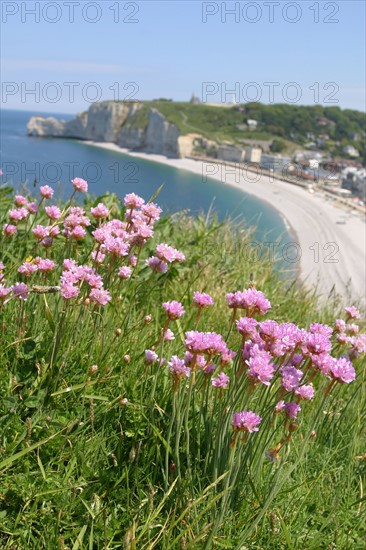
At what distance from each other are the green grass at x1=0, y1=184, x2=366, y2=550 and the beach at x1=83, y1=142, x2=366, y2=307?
52.3 feet

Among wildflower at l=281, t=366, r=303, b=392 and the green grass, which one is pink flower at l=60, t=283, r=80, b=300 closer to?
the green grass

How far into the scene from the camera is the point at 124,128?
322ft

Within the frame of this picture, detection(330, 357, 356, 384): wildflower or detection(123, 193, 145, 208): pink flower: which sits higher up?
detection(123, 193, 145, 208): pink flower

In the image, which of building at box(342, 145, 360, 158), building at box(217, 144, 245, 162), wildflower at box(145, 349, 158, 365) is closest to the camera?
wildflower at box(145, 349, 158, 365)

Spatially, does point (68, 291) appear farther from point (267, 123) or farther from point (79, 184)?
point (267, 123)

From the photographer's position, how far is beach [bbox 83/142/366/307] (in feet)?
96.3

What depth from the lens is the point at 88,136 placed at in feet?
355

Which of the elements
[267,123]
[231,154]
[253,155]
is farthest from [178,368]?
[267,123]

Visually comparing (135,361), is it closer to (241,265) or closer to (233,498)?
(233,498)

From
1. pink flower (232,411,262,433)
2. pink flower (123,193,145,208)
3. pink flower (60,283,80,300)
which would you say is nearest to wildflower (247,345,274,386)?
pink flower (232,411,262,433)

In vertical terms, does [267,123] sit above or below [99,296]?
above

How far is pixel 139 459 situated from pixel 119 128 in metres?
106

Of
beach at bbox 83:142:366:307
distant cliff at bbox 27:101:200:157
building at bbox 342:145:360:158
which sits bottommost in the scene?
beach at bbox 83:142:366:307

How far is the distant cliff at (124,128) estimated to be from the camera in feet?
298
